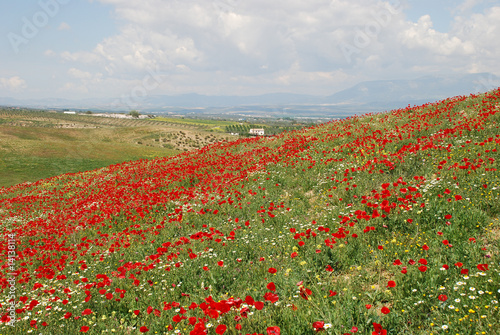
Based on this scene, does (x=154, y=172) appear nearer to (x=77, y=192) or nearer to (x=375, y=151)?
(x=77, y=192)

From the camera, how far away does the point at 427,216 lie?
6.09 meters

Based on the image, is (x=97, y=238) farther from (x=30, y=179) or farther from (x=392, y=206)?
(x=30, y=179)

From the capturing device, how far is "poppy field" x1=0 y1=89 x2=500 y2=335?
383 centimetres

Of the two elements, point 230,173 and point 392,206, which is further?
point 230,173

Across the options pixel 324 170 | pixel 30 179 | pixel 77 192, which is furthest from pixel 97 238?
pixel 30 179

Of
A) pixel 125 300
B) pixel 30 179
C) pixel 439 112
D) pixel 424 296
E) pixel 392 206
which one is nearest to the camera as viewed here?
pixel 424 296

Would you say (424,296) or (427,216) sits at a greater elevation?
(427,216)

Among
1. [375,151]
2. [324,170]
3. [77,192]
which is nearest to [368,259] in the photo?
[324,170]

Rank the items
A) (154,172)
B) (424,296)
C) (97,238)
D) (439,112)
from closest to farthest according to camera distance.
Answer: (424,296), (97,238), (439,112), (154,172)

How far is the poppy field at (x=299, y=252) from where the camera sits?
12.6ft

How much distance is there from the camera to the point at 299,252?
606 cm

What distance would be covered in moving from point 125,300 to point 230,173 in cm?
919

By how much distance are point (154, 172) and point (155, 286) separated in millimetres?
14628

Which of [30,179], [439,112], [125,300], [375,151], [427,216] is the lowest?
[30,179]
